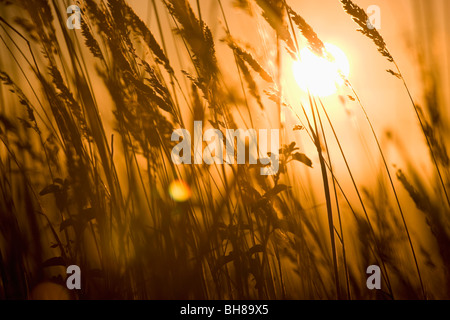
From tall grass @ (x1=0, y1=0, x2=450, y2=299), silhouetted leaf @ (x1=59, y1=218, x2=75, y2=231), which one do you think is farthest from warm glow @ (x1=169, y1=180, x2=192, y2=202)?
silhouetted leaf @ (x1=59, y1=218, x2=75, y2=231)

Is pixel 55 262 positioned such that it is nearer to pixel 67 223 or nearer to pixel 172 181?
pixel 67 223

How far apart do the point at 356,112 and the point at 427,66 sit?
23cm

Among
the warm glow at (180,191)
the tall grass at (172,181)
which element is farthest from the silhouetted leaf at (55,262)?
the warm glow at (180,191)

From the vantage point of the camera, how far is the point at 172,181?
3.32 feet

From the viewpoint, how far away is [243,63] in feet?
3.28

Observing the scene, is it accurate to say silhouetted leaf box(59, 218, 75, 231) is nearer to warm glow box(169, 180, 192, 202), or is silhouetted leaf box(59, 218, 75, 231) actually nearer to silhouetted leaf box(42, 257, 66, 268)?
silhouetted leaf box(42, 257, 66, 268)

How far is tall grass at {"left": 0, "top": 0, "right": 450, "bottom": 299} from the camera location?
0.90 metres

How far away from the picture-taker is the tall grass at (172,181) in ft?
2.94

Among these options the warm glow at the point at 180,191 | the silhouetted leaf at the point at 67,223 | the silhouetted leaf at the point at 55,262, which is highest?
the warm glow at the point at 180,191

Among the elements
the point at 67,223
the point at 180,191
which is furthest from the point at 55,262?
the point at 180,191

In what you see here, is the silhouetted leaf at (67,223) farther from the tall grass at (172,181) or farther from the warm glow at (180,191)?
the warm glow at (180,191)

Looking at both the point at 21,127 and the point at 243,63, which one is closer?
the point at 243,63

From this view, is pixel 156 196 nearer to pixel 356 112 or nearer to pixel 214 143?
pixel 214 143
